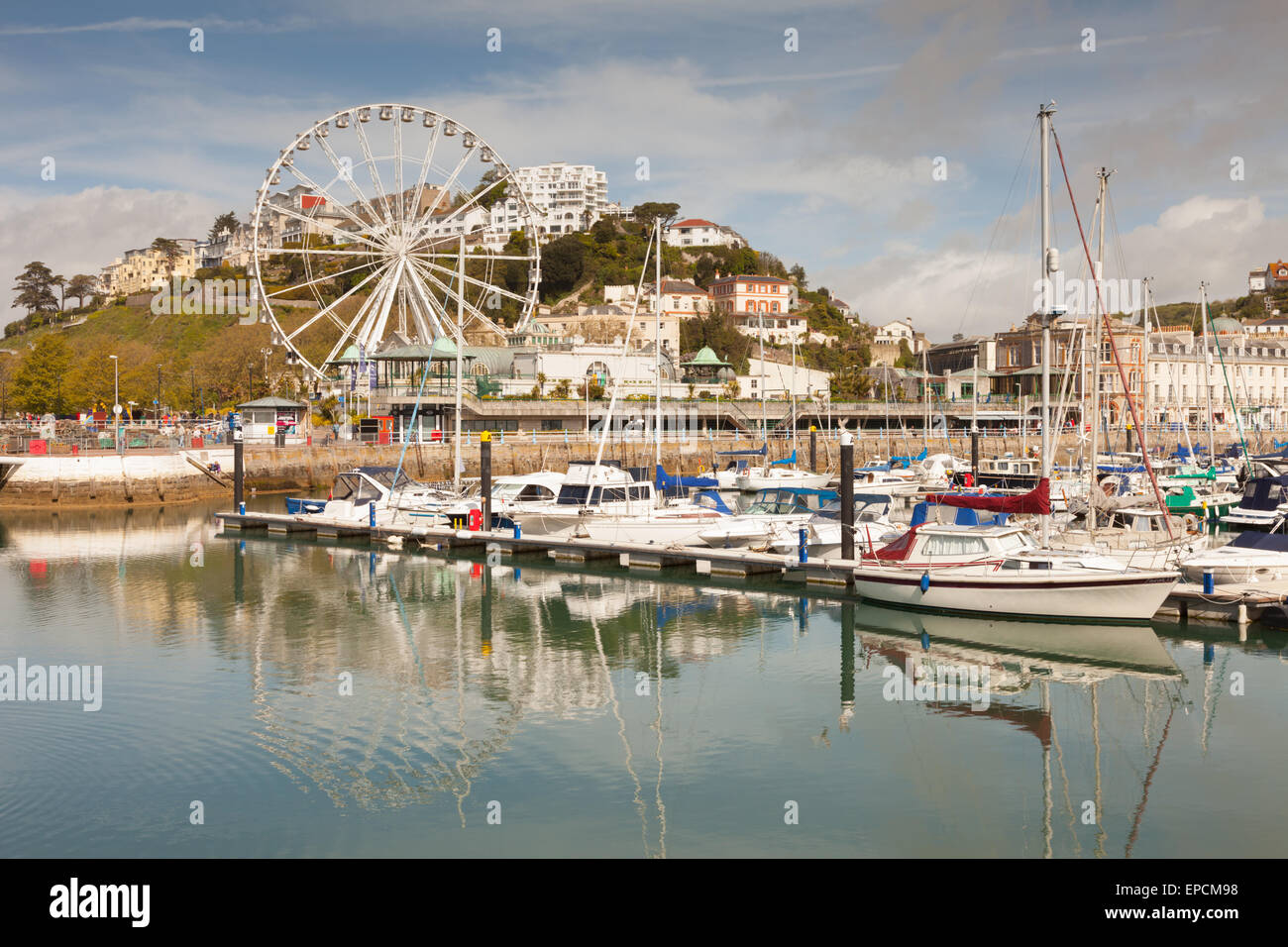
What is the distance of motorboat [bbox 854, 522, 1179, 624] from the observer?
25.2 metres

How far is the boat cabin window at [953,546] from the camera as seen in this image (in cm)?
2708

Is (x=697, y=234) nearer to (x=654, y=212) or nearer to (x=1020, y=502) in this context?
(x=654, y=212)

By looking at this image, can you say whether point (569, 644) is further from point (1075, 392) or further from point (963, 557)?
point (1075, 392)

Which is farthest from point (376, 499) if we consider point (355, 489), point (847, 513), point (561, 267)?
point (561, 267)

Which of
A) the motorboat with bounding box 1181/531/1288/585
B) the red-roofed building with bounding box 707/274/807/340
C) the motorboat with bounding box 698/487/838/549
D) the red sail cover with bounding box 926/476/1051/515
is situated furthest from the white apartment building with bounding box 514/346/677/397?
the motorboat with bounding box 1181/531/1288/585

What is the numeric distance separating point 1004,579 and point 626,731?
37.0 feet

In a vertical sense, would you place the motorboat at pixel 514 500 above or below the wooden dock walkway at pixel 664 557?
above

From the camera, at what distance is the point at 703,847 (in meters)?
14.4

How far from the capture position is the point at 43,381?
82.8 m

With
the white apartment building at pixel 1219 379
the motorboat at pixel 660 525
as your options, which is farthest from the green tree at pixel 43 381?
the white apartment building at pixel 1219 379

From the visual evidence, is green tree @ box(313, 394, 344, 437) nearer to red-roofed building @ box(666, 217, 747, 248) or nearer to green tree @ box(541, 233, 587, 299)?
green tree @ box(541, 233, 587, 299)

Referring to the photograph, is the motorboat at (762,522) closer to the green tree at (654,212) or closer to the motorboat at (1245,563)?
the motorboat at (1245,563)

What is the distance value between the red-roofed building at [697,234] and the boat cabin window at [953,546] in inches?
6370

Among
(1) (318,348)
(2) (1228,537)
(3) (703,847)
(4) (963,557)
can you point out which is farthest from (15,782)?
(1) (318,348)
